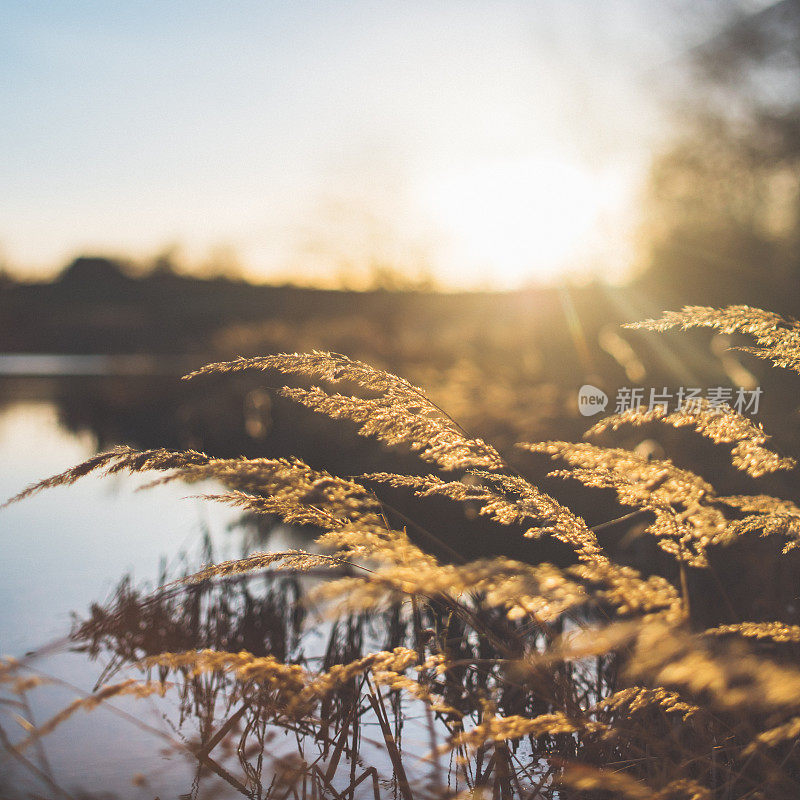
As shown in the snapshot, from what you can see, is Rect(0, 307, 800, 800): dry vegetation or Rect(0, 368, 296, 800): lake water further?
Rect(0, 368, 296, 800): lake water

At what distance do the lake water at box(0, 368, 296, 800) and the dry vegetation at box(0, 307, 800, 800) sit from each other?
324 millimetres

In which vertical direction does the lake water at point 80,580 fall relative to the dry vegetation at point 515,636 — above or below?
below

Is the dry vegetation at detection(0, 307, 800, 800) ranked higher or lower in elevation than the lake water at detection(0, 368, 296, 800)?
higher

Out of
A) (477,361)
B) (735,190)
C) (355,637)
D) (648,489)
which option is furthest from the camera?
(735,190)

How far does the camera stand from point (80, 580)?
19.1 feet

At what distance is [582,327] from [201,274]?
3354 cm

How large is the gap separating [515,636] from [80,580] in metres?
4.87

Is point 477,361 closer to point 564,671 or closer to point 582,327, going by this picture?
point 582,327

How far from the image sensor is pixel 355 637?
359 centimetres

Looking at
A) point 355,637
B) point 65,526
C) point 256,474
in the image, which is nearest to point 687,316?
point 256,474

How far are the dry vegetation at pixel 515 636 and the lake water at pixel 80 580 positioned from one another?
32cm

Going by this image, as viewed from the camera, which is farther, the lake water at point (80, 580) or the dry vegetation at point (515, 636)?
the lake water at point (80, 580)

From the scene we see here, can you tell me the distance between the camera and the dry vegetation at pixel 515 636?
3.86 feet

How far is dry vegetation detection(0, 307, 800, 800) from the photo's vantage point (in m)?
→ 1.18
